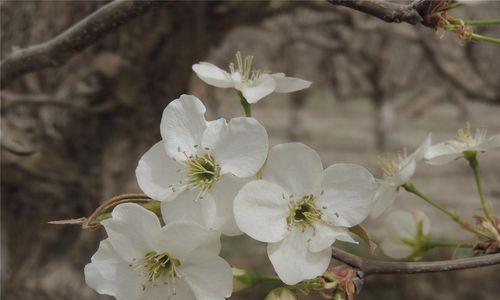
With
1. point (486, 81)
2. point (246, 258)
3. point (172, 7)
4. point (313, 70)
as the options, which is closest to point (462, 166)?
point (313, 70)

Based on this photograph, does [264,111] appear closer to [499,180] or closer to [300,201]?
[499,180]

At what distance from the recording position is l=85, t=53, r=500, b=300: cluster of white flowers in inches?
23.2

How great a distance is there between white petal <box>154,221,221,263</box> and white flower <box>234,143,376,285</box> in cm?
4

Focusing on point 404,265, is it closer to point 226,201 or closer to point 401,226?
point 226,201

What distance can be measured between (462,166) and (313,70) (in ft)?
9.04

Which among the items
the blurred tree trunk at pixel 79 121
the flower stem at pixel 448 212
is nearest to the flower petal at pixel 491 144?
the flower stem at pixel 448 212

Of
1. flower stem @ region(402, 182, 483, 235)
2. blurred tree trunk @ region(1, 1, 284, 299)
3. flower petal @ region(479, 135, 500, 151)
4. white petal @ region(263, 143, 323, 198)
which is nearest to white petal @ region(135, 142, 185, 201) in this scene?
white petal @ region(263, 143, 323, 198)

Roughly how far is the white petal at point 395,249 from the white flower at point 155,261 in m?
0.44

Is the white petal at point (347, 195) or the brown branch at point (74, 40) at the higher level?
the brown branch at point (74, 40)

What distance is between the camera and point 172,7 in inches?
69.8

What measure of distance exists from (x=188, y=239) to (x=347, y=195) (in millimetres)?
178

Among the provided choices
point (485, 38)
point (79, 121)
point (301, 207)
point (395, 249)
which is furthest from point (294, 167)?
point (79, 121)

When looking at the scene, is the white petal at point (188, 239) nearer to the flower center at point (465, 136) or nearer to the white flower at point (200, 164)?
the white flower at point (200, 164)

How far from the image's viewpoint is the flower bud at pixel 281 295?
616mm
